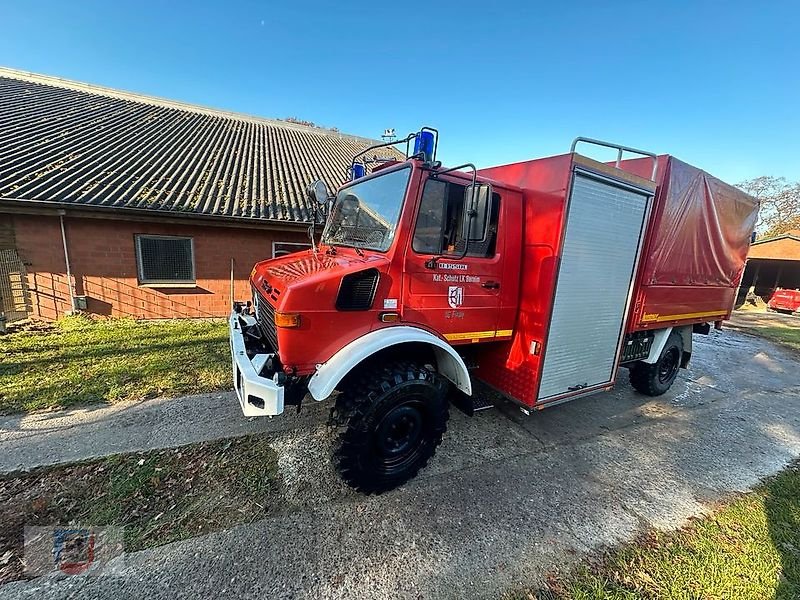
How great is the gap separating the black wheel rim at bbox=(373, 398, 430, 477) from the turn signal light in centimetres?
99

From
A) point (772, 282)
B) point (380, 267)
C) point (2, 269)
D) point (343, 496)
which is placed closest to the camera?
point (380, 267)

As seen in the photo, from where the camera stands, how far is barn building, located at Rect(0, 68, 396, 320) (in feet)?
22.0

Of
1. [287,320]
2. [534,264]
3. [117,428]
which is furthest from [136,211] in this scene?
[534,264]

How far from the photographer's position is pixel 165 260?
762cm

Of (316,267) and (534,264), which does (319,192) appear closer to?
(316,267)

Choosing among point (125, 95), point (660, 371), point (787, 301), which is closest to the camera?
point (660, 371)

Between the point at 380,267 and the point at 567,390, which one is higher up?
the point at 380,267

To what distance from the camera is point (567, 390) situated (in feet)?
11.5

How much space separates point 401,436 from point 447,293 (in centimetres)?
127

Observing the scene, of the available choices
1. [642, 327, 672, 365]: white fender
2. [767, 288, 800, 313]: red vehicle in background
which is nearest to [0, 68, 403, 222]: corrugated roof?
[642, 327, 672, 365]: white fender

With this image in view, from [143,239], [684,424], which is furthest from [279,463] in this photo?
[143,239]

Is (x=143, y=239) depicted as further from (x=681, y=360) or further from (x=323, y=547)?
(x=681, y=360)

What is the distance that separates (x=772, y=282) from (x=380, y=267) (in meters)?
31.1

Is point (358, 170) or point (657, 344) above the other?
point (358, 170)
